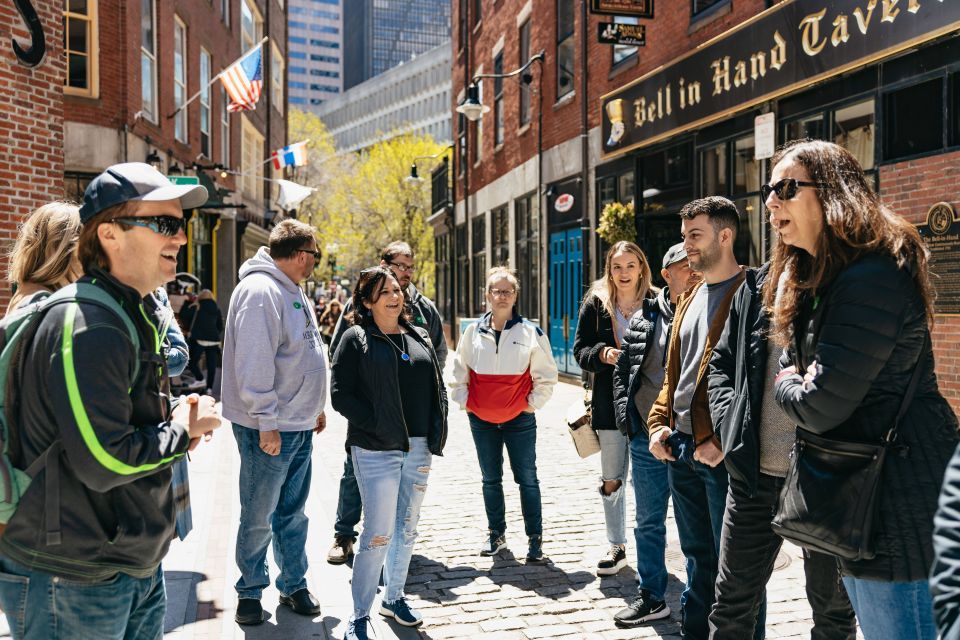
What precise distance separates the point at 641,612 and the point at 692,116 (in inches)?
331

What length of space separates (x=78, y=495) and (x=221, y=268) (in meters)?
23.6

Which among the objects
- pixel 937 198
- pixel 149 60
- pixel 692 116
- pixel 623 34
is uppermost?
pixel 149 60

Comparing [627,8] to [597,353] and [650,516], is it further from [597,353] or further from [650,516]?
[650,516]

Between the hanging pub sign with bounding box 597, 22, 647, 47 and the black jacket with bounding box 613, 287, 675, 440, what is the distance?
902cm

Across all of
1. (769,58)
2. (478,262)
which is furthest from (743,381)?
(478,262)

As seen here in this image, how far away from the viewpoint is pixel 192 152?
772 inches

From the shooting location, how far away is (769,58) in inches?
377

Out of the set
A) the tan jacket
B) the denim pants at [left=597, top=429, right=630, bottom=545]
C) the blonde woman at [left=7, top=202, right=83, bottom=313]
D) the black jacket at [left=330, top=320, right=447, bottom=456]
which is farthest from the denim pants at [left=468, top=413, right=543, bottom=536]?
the blonde woman at [left=7, top=202, right=83, bottom=313]

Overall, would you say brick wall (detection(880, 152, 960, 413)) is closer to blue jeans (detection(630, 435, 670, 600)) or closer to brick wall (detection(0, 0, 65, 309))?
blue jeans (detection(630, 435, 670, 600))

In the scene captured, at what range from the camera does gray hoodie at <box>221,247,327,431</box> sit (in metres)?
4.40

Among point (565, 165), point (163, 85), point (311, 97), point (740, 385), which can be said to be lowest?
point (740, 385)

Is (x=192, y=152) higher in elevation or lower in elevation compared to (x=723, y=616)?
higher

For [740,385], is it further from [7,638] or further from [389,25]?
[389,25]

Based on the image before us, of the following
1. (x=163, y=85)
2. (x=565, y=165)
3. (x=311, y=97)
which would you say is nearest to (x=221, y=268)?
(x=163, y=85)
